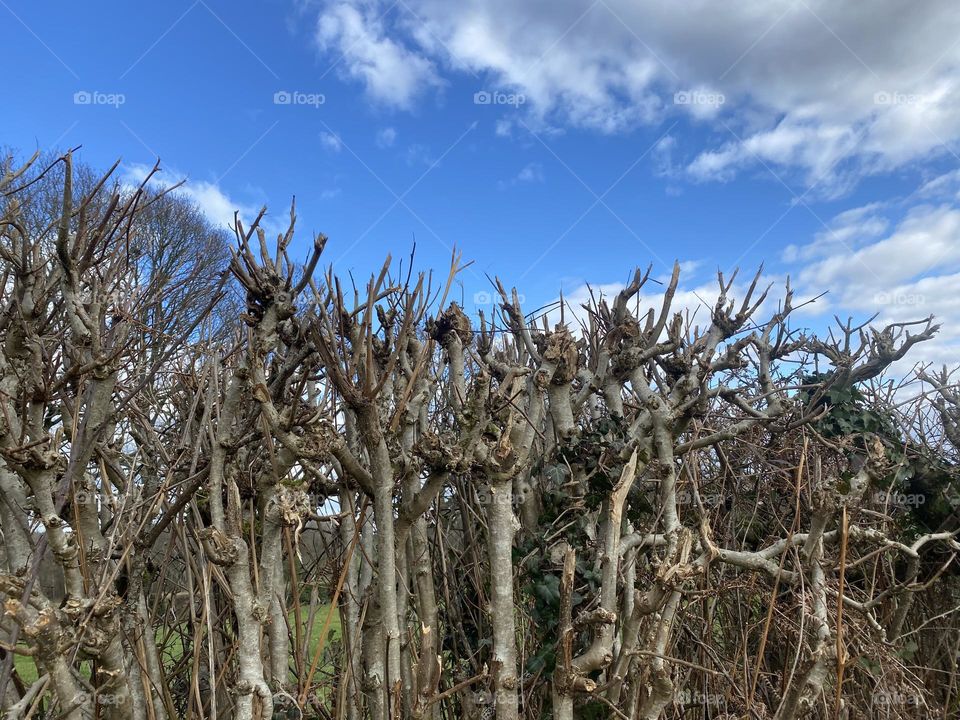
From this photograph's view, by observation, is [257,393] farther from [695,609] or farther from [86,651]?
[695,609]

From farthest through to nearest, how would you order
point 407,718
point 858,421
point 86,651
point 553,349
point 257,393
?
point 858,421 → point 553,349 → point 407,718 → point 86,651 → point 257,393

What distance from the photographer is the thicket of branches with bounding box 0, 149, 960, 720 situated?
7.18 ft

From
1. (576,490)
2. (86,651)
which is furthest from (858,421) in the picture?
(86,651)

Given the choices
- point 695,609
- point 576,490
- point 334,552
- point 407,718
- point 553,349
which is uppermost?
point 553,349

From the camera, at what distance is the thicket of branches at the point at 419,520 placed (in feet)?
7.18

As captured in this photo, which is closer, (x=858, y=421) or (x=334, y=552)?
(x=334, y=552)

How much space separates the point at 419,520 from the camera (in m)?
2.84

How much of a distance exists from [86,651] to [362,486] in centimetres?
112

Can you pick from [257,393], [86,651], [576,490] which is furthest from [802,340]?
[86,651]

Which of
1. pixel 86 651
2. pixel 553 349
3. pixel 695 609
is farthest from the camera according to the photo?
pixel 695 609

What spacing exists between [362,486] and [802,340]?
345 centimetres

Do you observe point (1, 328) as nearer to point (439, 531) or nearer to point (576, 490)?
point (439, 531)

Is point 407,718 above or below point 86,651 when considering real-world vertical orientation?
below

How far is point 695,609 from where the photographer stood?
3480 millimetres
